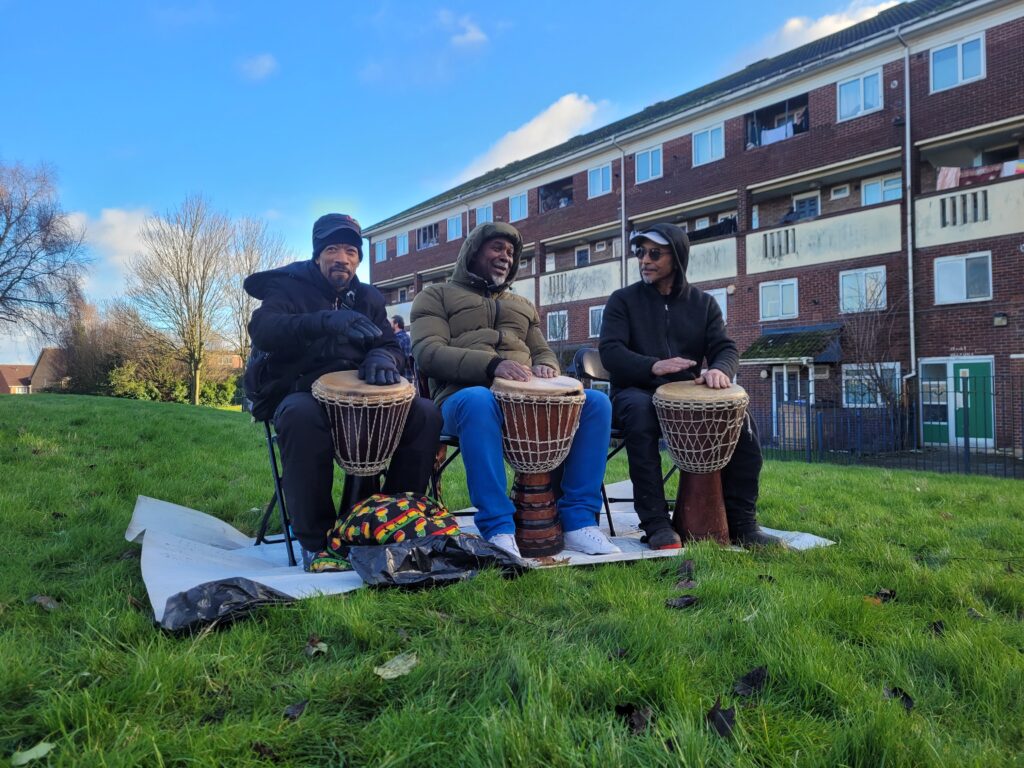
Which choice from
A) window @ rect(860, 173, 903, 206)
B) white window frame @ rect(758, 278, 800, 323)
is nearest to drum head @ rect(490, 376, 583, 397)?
white window frame @ rect(758, 278, 800, 323)

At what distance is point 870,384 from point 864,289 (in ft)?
8.22

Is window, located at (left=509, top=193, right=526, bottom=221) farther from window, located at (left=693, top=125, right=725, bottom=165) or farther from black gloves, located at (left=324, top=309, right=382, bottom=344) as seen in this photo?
black gloves, located at (left=324, top=309, right=382, bottom=344)

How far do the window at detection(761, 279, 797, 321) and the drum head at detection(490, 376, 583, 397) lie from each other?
15.8m

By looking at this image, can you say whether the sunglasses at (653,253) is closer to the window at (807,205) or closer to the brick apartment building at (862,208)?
the brick apartment building at (862,208)

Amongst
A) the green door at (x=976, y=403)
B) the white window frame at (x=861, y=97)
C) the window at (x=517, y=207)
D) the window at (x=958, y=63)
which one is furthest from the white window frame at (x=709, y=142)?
the green door at (x=976, y=403)

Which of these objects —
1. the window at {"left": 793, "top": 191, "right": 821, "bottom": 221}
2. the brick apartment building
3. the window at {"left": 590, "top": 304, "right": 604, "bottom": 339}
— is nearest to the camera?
the brick apartment building

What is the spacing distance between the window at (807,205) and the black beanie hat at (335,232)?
668 inches

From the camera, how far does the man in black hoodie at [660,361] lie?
10.7ft

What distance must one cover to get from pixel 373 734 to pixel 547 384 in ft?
6.13

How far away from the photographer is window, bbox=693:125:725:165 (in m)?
18.3

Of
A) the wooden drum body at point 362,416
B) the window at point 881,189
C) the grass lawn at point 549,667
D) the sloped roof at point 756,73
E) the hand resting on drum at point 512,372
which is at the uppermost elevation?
the sloped roof at point 756,73

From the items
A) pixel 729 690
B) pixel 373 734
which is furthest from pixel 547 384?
pixel 373 734

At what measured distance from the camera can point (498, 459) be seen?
9.58 ft

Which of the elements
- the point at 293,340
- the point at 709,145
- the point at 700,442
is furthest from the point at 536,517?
the point at 709,145
